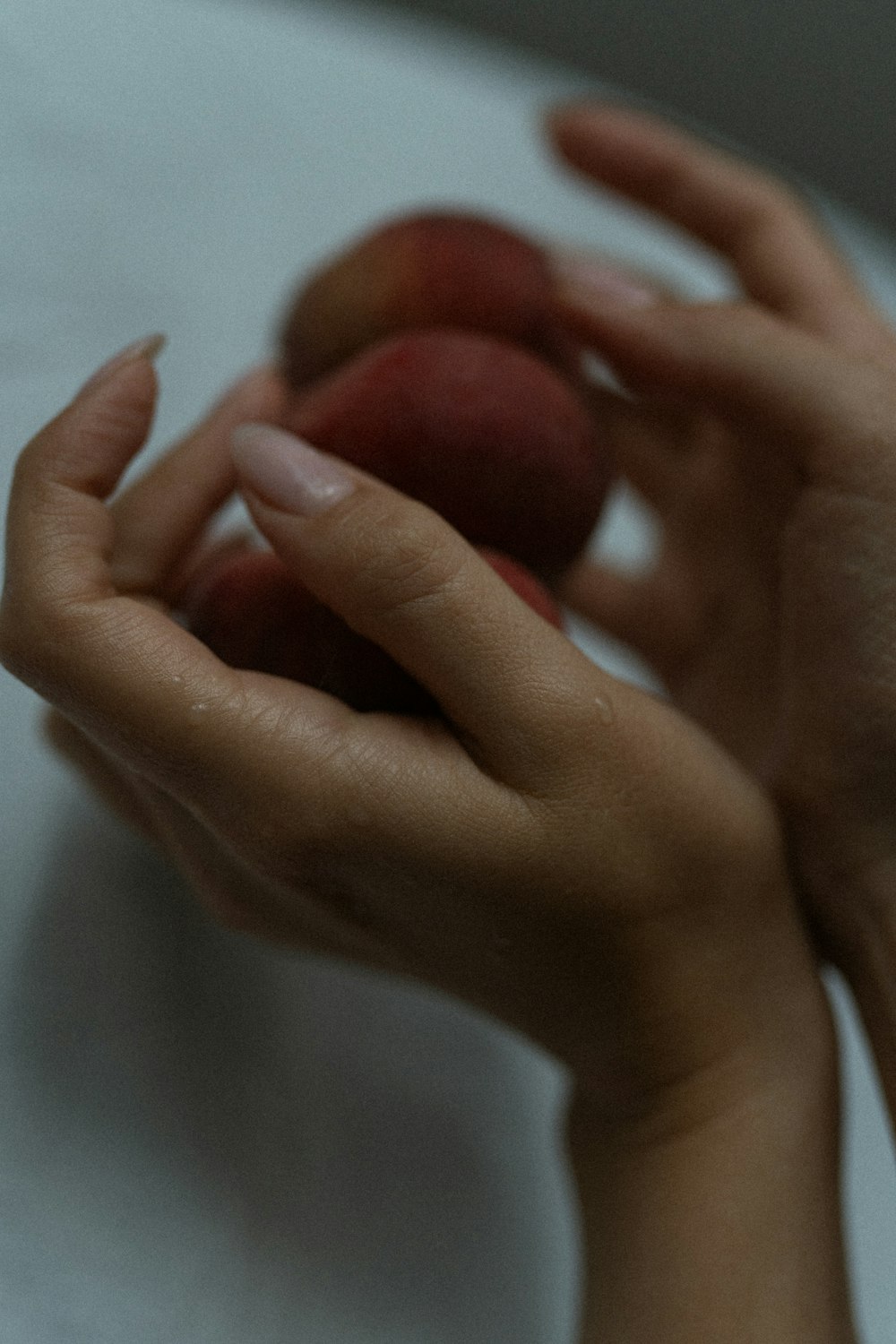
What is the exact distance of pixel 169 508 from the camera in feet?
1.81

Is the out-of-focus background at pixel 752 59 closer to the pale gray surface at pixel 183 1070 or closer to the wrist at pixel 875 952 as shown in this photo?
the pale gray surface at pixel 183 1070

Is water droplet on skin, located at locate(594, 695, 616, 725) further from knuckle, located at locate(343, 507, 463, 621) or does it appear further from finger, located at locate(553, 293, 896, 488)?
finger, located at locate(553, 293, 896, 488)

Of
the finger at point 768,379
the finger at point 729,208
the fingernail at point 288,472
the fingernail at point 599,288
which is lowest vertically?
the fingernail at point 288,472

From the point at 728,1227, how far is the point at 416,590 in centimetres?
32

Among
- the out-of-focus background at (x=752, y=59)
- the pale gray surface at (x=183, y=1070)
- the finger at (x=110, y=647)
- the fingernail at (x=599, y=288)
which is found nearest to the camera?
the finger at (x=110, y=647)

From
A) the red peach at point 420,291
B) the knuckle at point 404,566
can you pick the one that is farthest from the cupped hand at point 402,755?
the red peach at point 420,291

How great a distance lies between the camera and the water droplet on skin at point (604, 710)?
19.5 inches

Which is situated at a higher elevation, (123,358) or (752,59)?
(752,59)

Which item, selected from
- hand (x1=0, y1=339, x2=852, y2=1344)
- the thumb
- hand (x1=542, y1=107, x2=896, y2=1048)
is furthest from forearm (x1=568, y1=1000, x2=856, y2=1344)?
the thumb

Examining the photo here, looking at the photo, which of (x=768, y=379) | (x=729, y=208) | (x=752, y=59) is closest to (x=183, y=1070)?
(x=768, y=379)

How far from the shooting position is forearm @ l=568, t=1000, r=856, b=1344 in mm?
552

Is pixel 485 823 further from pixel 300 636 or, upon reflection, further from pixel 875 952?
pixel 875 952

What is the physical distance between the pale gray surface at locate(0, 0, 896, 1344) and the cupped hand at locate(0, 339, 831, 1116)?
0.29ft

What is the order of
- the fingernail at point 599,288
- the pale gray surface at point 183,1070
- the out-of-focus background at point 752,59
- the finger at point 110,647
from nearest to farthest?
the finger at point 110,647 < the pale gray surface at point 183,1070 < the fingernail at point 599,288 < the out-of-focus background at point 752,59
